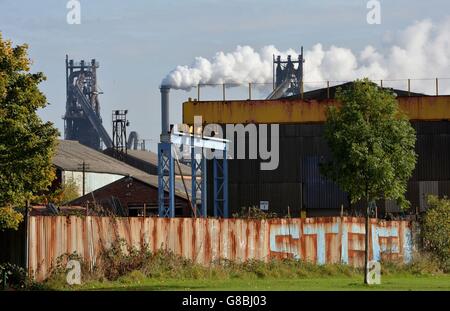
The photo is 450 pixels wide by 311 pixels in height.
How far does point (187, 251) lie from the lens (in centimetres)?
3741

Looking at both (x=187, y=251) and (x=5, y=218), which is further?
(x=187, y=251)

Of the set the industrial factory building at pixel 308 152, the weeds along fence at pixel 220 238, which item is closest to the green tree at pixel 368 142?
the weeds along fence at pixel 220 238

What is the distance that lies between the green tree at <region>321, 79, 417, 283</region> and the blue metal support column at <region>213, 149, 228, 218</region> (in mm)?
26990

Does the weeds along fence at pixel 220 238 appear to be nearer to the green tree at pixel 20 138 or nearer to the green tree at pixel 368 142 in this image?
the green tree at pixel 20 138

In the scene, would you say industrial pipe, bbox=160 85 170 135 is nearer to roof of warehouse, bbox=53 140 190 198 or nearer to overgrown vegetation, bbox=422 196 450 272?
roof of warehouse, bbox=53 140 190 198

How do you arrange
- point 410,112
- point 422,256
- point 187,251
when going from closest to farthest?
1. point 187,251
2. point 422,256
3. point 410,112

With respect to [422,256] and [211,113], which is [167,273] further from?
[211,113]

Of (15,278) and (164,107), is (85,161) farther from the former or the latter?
(15,278)

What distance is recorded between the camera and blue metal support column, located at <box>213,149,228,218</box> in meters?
62.3

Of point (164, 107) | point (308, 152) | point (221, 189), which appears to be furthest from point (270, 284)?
point (164, 107)

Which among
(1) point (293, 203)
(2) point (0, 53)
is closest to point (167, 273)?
(2) point (0, 53)

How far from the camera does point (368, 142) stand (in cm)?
3441

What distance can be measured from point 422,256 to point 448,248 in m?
1.20

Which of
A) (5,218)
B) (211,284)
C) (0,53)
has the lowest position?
(211,284)
